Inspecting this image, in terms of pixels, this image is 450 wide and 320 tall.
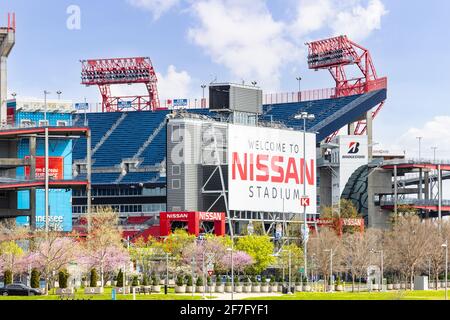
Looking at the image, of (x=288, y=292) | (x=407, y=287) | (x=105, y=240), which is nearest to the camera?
(x=288, y=292)

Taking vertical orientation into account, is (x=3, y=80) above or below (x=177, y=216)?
above

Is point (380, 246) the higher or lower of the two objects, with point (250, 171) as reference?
lower

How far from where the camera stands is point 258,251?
170250mm

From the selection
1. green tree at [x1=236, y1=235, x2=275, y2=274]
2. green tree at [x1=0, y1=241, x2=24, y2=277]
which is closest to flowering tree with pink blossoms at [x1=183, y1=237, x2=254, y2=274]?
green tree at [x1=236, y1=235, x2=275, y2=274]

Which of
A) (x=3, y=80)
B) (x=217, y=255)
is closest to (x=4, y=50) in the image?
(x=3, y=80)

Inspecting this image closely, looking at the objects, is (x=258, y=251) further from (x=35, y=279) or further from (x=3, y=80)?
(x=35, y=279)

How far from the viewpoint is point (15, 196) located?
599 feet

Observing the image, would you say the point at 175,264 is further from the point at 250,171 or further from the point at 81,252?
the point at 250,171

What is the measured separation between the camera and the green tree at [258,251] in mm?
169375

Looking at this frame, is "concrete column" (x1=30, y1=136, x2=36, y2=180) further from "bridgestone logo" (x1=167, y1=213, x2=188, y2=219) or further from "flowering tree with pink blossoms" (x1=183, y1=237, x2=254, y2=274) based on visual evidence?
"flowering tree with pink blossoms" (x1=183, y1=237, x2=254, y2=274)

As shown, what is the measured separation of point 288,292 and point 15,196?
220 ft

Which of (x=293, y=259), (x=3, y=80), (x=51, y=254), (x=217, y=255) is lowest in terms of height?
(x=293, y=259)
